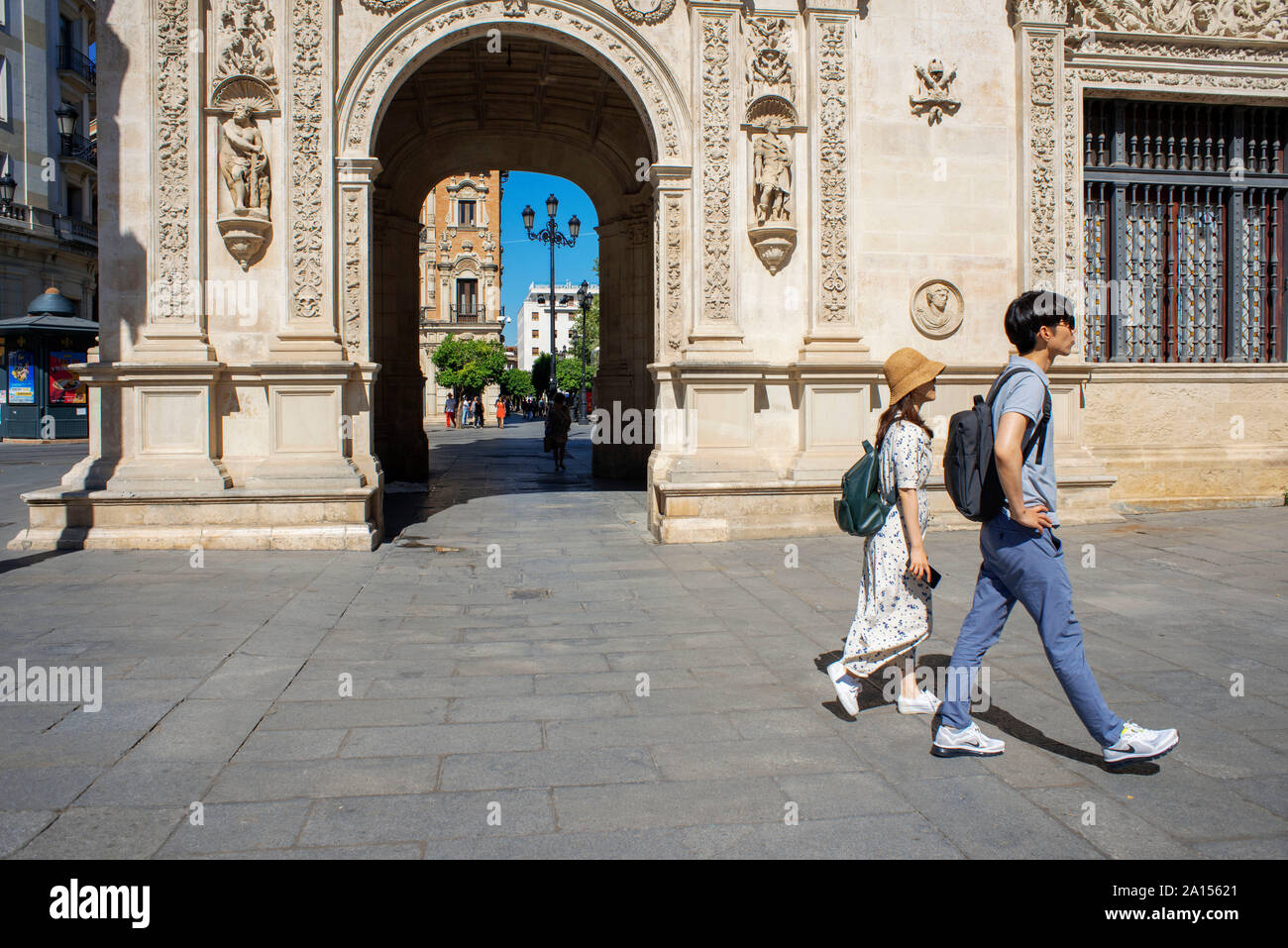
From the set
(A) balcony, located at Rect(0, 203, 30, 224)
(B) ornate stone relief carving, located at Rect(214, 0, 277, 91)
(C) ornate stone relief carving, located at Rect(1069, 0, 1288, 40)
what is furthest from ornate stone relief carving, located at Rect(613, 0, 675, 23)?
(A) balcony, located at Rect(0, 203, 30, 224)

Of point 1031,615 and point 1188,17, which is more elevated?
point 1188,17

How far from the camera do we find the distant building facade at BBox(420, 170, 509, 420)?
244 feet

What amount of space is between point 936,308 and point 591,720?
27.9ft

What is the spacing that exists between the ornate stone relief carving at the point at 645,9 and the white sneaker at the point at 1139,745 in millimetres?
9802

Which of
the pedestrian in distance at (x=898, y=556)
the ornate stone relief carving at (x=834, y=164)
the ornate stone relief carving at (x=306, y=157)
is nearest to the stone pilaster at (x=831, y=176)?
the ornate stone relief carving at (x=834, y=164)

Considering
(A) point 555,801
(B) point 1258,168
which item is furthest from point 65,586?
(B) point 1258,168

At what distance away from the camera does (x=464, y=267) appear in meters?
76.1

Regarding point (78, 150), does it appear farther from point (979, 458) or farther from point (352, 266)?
point (979, 458)

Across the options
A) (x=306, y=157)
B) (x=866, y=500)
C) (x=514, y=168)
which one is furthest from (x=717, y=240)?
(x=514, y=168)

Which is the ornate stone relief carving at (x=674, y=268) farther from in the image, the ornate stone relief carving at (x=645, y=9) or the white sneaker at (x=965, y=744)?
the white sneaker at (x=965, y=744)

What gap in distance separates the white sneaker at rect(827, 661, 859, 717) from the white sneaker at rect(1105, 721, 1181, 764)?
1.18m

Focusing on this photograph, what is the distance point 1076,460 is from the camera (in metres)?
11.9

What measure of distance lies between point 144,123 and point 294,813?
30.2 ft

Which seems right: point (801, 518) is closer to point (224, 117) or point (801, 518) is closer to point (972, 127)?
point (972, 127)
